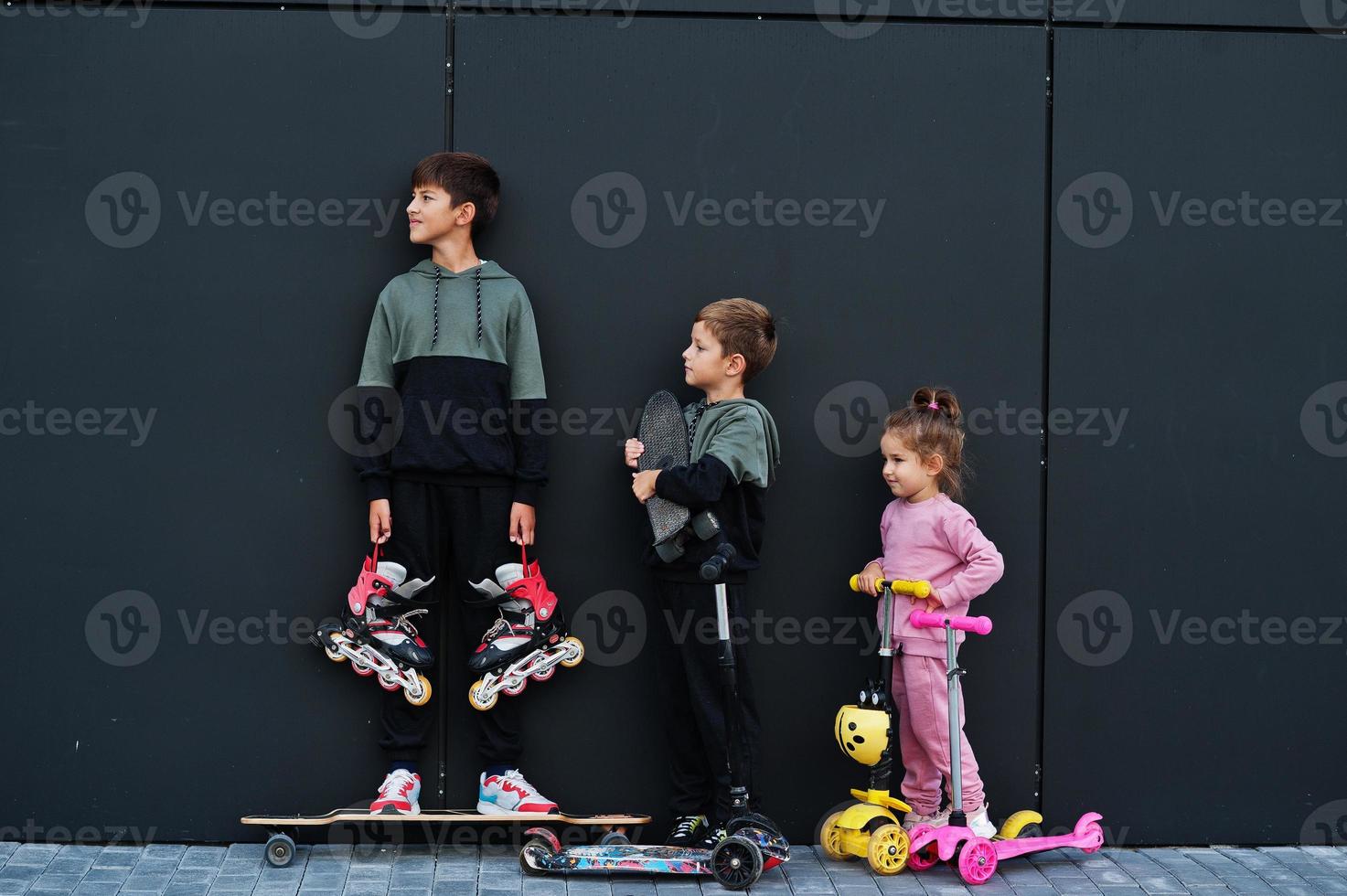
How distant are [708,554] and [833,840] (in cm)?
103

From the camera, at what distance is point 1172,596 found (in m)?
5.05

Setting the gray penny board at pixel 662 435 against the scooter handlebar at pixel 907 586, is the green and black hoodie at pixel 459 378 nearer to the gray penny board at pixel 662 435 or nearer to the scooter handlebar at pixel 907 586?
the gray penny board at pixel 662 435

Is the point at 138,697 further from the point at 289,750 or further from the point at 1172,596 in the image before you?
the point at 1172,596

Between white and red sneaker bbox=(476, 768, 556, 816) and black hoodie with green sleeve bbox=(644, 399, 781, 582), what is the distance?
33.0 inches

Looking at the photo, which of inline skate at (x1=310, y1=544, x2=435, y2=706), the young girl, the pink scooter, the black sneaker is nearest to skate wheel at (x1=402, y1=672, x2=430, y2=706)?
inline skate at (x1=310, y1=544, x2=435, y2=706)

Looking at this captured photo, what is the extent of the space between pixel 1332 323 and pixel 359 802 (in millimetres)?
3723

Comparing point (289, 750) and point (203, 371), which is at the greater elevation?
point (203, 371)

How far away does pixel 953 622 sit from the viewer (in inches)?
181

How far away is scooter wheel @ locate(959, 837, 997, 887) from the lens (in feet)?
14.8

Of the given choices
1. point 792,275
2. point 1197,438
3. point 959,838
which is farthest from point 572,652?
point 1197,438

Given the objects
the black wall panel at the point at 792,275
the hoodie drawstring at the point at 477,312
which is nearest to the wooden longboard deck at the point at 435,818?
the black wall panel at the point at 792,275

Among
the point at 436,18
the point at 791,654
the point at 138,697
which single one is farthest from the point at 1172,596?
the point at 138,697

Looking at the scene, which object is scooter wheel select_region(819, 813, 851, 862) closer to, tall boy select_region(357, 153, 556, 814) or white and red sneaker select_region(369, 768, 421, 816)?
tall boy select_region(357, 153, 556, 814)

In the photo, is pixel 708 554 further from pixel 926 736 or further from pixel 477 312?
pixel 477 312
